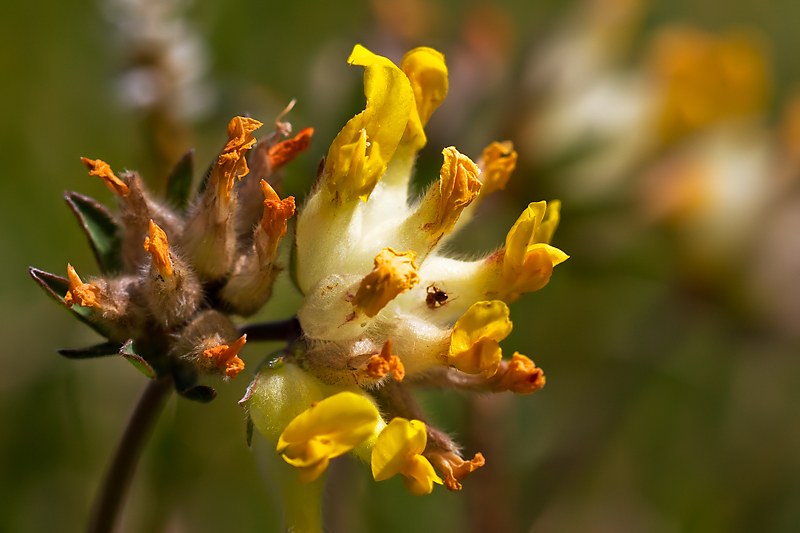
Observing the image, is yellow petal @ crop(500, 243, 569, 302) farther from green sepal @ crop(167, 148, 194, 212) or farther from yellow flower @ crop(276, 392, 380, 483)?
green sepal @ crop(167, 148, 194, 212)

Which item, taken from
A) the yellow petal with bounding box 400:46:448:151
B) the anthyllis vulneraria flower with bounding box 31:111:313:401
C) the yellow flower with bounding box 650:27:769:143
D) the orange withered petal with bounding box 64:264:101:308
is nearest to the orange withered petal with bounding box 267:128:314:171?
the anthyllis vulneraria flower with bounding box 31:111:313:401

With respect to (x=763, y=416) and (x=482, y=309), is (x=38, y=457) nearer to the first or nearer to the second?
(x=482, y=309)

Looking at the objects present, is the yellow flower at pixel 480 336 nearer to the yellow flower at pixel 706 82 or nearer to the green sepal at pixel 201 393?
the green sepal at pixel 201 393

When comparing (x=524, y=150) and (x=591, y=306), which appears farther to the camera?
(x=591, y=306)

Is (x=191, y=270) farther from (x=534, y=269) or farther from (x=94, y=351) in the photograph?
(x=534, y=269)

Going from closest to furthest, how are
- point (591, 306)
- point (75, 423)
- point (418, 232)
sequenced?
1. point (418, 232)
2. point (75, 423)
3. point (591, 306)

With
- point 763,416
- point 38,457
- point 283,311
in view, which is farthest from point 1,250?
point 763,416
